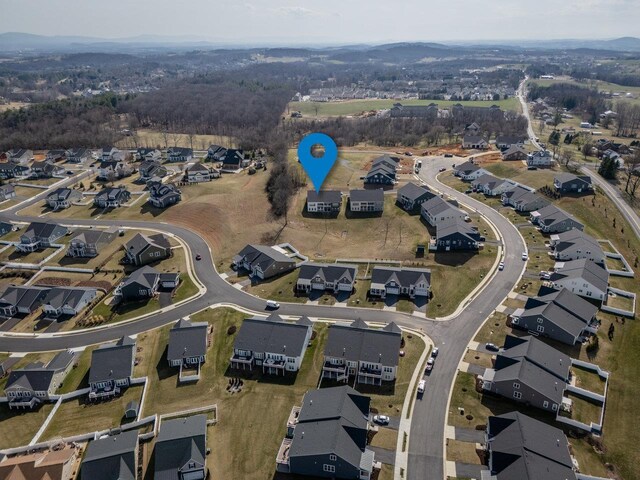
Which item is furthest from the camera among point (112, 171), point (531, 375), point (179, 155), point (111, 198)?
point (179, 155)

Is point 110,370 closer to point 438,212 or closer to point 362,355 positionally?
point 362,355

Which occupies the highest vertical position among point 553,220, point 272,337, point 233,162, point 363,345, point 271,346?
point 233,162

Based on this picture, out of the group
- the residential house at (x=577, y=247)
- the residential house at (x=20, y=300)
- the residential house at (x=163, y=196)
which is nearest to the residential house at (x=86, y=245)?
the residential house at (x=20, y=300)

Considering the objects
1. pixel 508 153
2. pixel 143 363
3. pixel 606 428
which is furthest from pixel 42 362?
pixel 508 153

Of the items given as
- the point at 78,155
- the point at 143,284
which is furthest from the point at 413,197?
the point at 78,155

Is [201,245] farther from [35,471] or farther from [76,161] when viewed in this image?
[76,161]

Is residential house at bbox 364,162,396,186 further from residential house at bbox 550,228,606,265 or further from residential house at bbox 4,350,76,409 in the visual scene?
residential house at bbox 4,350,76,409

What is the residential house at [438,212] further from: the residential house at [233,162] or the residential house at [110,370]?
the residential house at [110,370]
